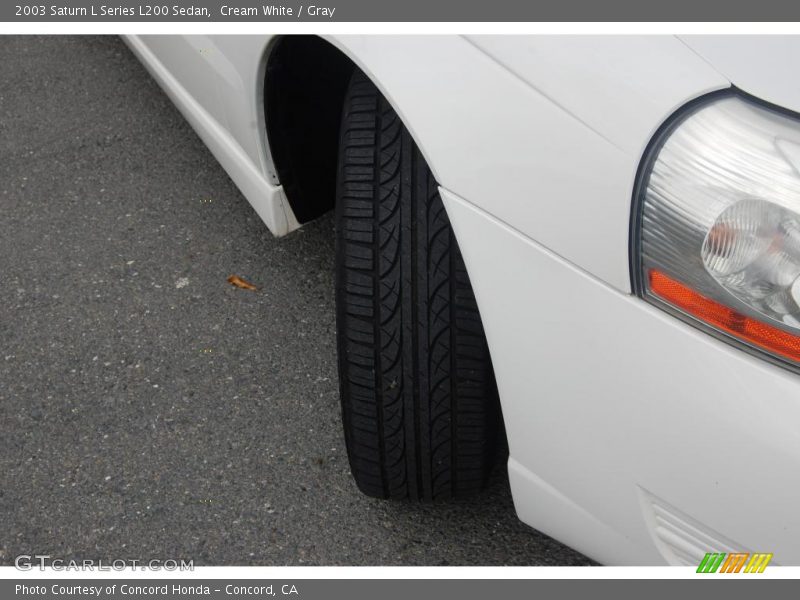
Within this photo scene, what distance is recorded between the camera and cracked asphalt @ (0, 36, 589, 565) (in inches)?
73.0

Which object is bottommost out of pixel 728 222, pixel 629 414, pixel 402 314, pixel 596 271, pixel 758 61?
pixel 402 314

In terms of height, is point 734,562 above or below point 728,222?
below

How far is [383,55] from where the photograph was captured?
4.63 ft

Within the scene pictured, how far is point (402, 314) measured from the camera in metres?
1.57

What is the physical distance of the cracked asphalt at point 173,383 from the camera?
1.86 meters

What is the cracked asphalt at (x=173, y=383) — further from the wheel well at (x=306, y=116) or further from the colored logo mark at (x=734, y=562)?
the colored logo mark at (x=734, y=562)

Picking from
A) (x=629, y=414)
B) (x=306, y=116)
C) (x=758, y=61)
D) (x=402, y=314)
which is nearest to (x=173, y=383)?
(x=306, y=116)

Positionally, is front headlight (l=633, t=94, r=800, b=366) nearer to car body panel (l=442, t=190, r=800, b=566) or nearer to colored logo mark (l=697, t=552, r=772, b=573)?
car body panel (l=442, t=190, r=800, b=566)

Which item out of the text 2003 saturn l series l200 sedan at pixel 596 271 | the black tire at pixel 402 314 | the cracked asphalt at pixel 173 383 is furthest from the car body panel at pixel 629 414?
the cracked asphalt at pixel 173 383

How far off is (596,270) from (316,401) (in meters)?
1.10

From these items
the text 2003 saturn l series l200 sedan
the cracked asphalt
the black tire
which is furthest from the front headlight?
the cracked asphalt

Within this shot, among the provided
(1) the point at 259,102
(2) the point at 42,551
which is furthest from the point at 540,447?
(2) the point at 42,551

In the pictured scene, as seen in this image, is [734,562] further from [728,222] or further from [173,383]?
[173,383]

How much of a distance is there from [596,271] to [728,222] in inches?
6.9
